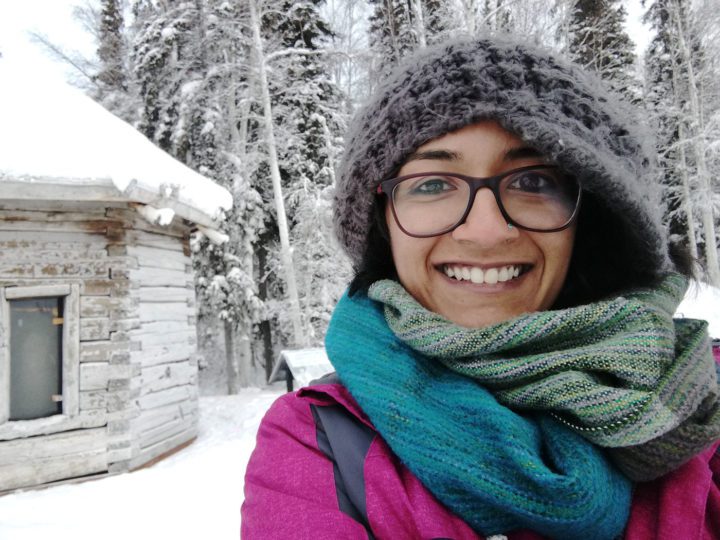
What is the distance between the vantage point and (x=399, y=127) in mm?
1203

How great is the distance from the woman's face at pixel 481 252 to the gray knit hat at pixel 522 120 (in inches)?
2.0

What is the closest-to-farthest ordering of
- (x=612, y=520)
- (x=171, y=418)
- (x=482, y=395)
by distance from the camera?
(x=612, y=520)
(x=482, y=395)
(x=171, y=418)

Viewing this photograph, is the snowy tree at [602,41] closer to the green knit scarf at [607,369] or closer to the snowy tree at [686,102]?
the snowy tree at [686,102]

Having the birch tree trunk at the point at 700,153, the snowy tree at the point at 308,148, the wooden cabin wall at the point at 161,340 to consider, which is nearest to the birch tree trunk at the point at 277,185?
the snowy tree at the point at 308,148

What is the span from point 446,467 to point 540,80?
101 cm

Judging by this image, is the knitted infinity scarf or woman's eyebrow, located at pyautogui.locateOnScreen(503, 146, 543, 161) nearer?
the knitted infinity scarf

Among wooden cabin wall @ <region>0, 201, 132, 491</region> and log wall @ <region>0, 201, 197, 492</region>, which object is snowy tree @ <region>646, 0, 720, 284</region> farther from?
wooden cabin wall @ <region>0, 201, 132, 491</region>

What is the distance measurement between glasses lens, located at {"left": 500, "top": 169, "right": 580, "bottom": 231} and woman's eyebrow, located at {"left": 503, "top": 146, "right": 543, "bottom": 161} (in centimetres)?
4

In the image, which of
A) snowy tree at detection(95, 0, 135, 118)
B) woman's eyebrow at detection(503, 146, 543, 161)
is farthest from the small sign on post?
snowy tree at detection(95, 0, 135, 118)

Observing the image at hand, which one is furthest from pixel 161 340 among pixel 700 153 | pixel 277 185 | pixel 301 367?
pixel 700 153

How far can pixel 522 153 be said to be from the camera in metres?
1.10

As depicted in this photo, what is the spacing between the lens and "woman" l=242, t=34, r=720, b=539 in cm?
92

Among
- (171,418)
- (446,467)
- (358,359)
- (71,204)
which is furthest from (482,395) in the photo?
(171,418)

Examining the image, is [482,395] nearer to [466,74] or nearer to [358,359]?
[358,359]
